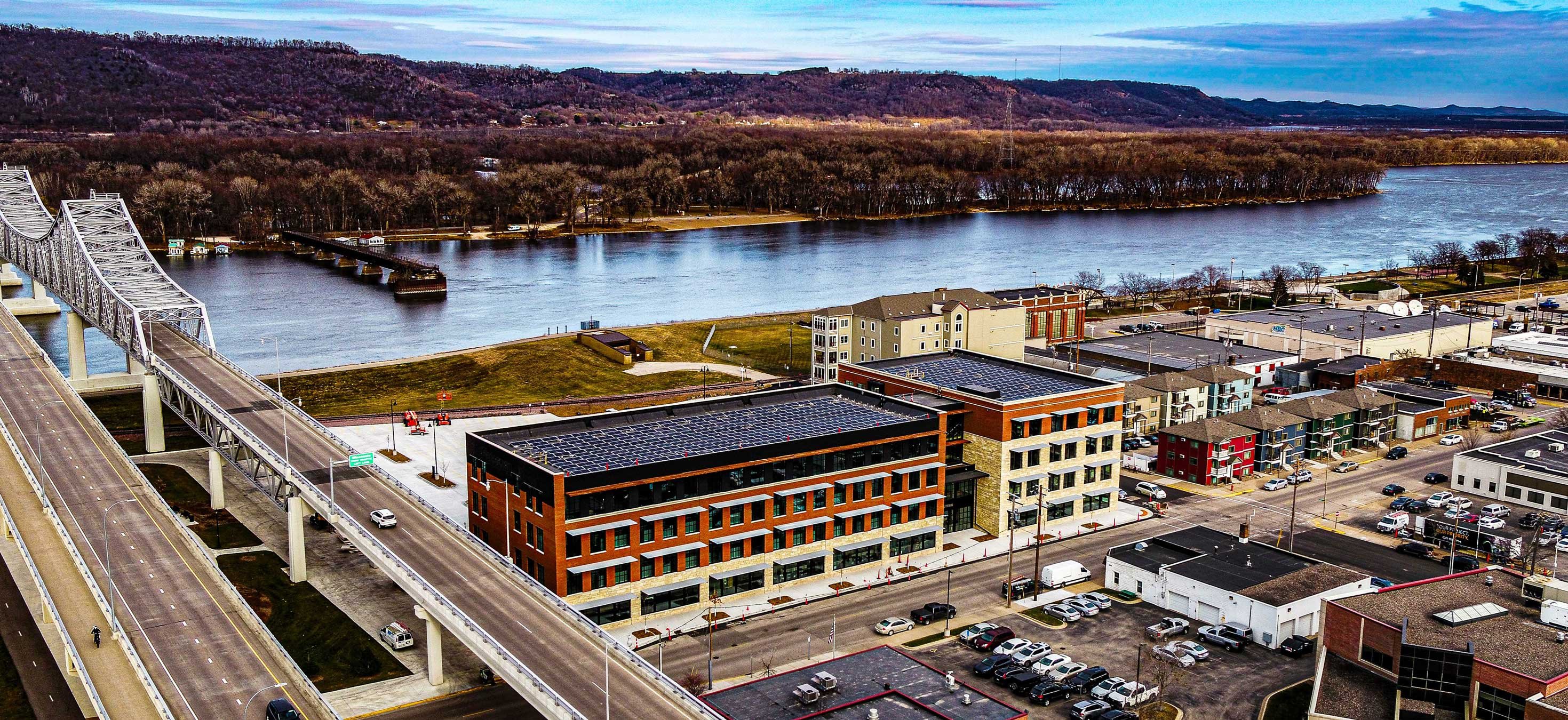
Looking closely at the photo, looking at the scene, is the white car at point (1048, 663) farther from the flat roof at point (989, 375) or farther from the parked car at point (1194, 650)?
the flat roof at point (989, 375)

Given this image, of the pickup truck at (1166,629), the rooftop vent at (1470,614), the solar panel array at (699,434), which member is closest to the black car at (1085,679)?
the pickup truck at (1166,629)

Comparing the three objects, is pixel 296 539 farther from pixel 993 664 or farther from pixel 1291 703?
pixel 1291 703

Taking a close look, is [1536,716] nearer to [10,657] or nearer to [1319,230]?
[10,657]

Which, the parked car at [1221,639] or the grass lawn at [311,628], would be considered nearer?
the grass lawn at [311,628]

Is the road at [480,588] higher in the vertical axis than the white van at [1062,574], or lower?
higher

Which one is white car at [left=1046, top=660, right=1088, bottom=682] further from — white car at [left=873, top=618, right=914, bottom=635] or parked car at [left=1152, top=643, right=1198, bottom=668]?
white car at [left=873, top=618, right=914, bottom=635]

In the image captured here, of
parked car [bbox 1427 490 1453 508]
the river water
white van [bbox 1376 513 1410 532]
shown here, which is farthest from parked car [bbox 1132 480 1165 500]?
the river water

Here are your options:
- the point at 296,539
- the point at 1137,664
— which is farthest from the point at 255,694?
the point at 1137,664
